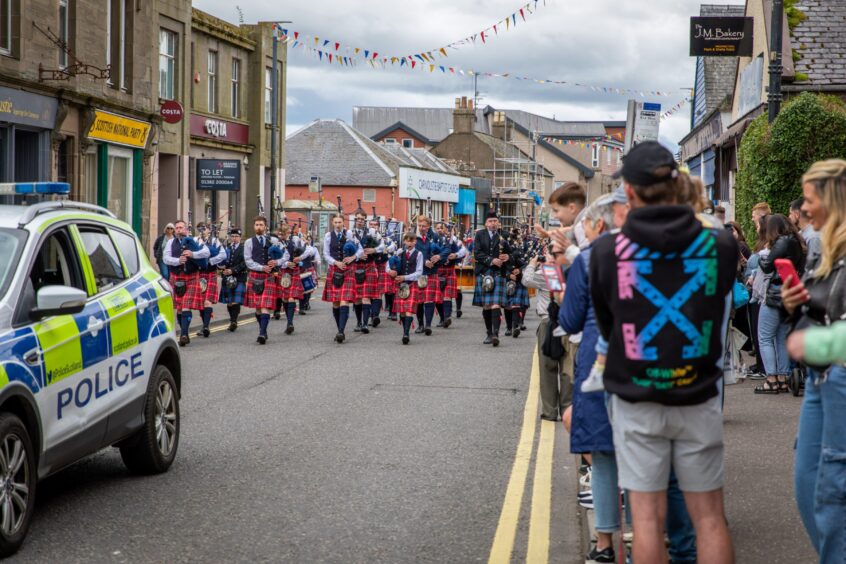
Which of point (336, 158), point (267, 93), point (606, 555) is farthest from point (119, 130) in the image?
point (336, 158)

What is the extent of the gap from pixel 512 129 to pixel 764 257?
90111 millimetres

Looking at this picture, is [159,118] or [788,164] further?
[159,118]

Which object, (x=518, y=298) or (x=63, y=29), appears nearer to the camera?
(x=518, y=298)

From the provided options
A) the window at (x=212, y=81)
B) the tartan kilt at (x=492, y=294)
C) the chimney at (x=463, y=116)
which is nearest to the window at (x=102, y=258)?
the tartan kilt at (x=492, y=294)

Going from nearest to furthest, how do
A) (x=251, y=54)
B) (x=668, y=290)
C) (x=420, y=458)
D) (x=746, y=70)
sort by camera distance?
(x=668, y=290) → (x=420, y=458) → (x=746, y=70) → (x=251, y=54)

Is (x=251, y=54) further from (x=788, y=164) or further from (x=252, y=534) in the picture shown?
(x=252, y=534)

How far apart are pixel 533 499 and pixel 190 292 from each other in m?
11.6

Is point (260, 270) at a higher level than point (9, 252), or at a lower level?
lower

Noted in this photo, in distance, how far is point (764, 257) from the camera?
37.8 ft

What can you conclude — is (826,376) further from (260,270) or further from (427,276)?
(427,276)

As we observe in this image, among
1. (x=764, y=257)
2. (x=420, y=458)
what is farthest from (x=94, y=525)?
(x=764, y=257)

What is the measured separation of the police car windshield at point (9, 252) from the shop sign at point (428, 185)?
58129 millimetres

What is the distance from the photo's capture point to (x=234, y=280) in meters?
20.2

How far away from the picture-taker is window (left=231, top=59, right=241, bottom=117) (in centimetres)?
4018
